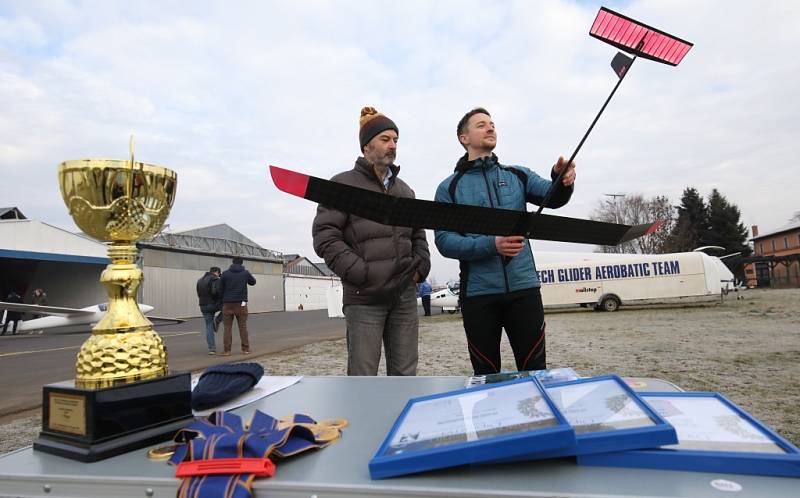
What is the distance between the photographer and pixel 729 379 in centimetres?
444

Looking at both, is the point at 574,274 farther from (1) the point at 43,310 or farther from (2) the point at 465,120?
(1) the point at 43,310

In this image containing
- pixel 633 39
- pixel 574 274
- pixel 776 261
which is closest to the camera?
pixel 633 39

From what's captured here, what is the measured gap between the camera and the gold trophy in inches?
36.6

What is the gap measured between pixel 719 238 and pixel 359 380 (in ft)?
153

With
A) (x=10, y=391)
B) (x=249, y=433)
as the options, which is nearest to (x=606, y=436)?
(x=249, y=433)

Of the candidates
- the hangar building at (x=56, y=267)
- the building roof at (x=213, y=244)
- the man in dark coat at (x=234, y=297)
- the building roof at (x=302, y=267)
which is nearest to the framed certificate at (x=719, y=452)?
the man in dark coat at (x=234, y=297)

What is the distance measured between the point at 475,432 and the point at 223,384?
33.7 inches

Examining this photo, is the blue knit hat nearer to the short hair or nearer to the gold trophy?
the gold trophy

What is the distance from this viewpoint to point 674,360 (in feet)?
18.7

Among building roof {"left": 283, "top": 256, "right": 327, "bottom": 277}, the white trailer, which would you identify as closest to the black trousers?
the white trailer

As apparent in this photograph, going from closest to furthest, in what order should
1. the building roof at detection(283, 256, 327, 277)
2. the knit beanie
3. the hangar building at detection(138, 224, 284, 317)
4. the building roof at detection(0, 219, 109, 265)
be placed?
the knit beanie, the building roof at detection(0, 219, 109, 265), the hangar building at detection(138, 224, 284, 317), the building roof at detection(283, 256, 327, 277)

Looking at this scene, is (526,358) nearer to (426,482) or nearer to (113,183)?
(426,482)

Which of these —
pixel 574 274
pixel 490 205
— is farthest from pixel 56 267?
pixel 490 205

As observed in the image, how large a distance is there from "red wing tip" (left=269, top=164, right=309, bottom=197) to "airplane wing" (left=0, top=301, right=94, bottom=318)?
1485cm
